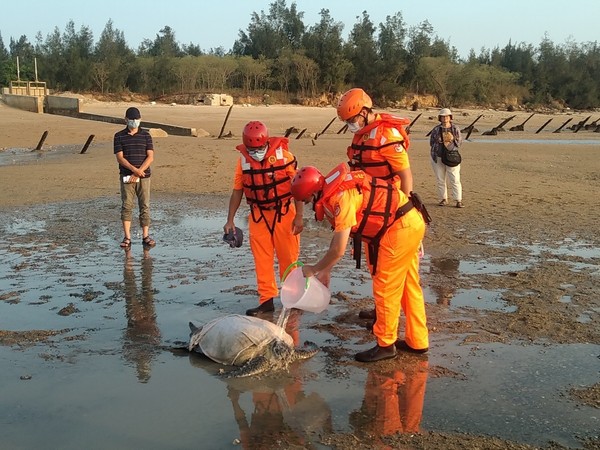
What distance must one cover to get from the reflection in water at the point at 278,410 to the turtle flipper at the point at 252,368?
0.05 meters

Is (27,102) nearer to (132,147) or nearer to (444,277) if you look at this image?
(132,147)

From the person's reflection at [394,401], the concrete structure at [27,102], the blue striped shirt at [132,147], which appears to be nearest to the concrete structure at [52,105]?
the concrete structure at [27,102]

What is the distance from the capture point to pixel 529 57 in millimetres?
93938

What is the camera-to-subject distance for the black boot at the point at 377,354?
212 inches

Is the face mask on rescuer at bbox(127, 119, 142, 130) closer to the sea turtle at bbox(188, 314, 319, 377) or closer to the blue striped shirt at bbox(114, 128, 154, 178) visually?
the blue striped shirt at bbox(114, 128, 154, 178)

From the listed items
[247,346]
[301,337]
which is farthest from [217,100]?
[247,346]

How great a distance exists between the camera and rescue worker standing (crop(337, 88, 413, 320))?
6078mm

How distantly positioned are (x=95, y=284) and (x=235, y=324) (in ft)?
9.37

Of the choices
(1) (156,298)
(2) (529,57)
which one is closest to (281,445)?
(1) (156,298)

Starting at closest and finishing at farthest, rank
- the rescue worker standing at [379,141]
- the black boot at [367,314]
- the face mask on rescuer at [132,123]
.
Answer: the rescue worker standing at [379,141], the black boot at [367,314], the face mask on rescuer at [132,123]

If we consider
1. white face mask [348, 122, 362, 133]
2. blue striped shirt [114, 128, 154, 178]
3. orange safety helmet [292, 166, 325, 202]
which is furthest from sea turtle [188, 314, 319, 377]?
blue striped shirt [114, 128, 154, 178]

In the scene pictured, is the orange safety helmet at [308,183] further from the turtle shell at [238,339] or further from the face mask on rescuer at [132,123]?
the face mask on rescuer at [132,123]

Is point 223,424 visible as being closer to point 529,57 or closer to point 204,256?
point 204,256

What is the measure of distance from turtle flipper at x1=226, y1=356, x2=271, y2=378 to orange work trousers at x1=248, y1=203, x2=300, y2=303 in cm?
147
